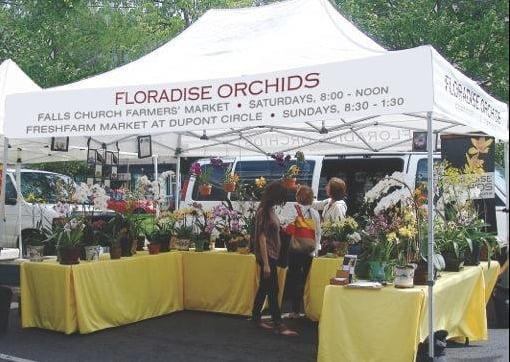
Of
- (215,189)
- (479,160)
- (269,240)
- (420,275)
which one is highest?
(479,160)

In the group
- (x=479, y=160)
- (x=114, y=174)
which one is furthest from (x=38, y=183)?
(x=479, y=160)

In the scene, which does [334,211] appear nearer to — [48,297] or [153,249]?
[153,249]

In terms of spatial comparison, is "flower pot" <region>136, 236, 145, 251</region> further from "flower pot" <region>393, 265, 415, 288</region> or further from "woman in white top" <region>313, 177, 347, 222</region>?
"flower pot" <region>393, 265, 415, 288</region>

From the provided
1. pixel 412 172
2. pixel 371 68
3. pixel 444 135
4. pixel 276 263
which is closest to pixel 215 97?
pixel 371 68

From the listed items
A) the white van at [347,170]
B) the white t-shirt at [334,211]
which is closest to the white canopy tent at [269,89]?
the white t-shirt at [334,211]

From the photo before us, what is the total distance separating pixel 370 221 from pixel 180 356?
6.69 feet

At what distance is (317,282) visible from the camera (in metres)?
6.96

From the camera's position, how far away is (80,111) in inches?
228

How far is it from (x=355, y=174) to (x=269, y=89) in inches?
238

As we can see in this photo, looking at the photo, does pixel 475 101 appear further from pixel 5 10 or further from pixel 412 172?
pixel 5 10

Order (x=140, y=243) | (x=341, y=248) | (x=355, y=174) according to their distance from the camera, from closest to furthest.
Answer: (x=341, y=248) → (x=140, y=243) → (x=355, y=174)

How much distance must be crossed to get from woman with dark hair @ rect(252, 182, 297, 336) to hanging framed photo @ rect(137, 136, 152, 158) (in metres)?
3.20

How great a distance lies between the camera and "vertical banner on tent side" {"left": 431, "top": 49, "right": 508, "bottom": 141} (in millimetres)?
4523

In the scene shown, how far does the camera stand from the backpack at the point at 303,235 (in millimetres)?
6664
